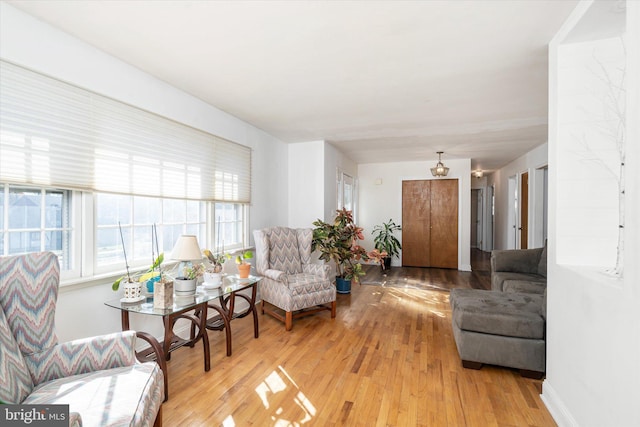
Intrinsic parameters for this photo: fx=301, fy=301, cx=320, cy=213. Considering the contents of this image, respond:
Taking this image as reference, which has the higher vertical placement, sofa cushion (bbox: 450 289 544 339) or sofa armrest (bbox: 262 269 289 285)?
sofa armrest (bbox: 262 269 289 285)

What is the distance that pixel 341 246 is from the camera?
4527 mm

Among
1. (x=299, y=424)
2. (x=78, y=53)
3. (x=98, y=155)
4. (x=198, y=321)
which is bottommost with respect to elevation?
(x=299, y=424)

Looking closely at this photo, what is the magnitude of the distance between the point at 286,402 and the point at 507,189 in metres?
6.72

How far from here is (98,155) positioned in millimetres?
2189

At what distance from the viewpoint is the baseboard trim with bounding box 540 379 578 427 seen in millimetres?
1664

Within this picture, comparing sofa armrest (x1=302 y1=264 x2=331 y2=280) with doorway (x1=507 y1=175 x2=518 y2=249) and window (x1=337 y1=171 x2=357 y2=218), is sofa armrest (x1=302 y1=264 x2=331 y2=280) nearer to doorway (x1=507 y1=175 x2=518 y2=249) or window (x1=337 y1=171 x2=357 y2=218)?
window (x1=337 y1=171 x2=357 y2=218)

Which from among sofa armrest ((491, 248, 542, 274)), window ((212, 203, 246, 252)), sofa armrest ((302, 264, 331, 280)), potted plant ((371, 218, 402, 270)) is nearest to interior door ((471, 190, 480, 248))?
potted plant ((371, 218, 402, 270))

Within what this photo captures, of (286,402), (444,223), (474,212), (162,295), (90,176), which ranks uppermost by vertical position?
(90,176)

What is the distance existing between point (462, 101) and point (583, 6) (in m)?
1.52

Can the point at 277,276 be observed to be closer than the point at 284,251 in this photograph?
Yes

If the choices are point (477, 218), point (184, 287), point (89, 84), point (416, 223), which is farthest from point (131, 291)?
point (477, 218)

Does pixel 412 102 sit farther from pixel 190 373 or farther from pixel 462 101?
pixel 190 373

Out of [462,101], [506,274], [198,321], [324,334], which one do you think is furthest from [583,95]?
[198,321]

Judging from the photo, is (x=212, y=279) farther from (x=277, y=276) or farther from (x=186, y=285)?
(x=277, y=276)
